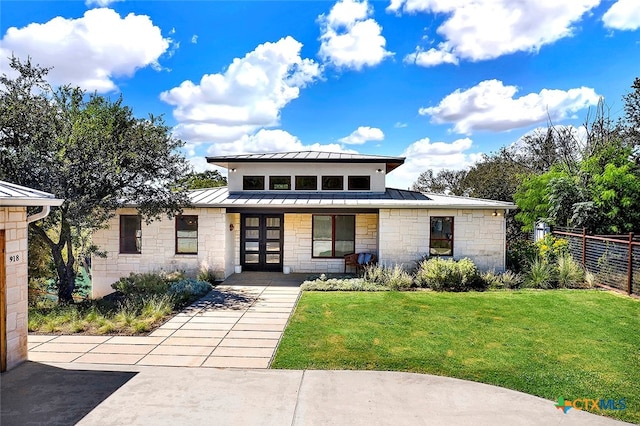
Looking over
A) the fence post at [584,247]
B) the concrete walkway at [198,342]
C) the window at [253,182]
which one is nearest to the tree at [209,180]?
the window at [253,182]

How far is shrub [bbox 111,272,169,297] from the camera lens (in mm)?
10866

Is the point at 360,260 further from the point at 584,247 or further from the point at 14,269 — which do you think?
the point at 14,269

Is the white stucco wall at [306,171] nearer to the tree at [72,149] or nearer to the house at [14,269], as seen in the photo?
the tree at [72,149]

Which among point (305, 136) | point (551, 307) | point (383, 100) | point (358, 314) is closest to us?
point (358, 314)

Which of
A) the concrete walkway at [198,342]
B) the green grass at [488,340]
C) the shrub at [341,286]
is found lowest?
the concrete walkway at [198,342]

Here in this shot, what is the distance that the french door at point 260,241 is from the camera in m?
15.1

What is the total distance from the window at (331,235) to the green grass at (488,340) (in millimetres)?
4127

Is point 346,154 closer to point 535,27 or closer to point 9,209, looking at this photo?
point 535,27

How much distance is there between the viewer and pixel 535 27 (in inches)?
464

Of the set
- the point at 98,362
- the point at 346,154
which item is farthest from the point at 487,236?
the point at 98,362

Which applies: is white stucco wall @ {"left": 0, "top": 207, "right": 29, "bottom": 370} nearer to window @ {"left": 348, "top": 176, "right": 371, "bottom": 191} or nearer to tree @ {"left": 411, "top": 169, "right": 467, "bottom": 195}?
Answer: window @ {"left": 348, "top": 176, "right": 371, "bottom": 191}

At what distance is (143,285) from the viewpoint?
11133 millimetres

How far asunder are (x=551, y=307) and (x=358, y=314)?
5103mm

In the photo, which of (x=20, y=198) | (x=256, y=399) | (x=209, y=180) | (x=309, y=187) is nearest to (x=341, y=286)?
(x=309, y=187)
